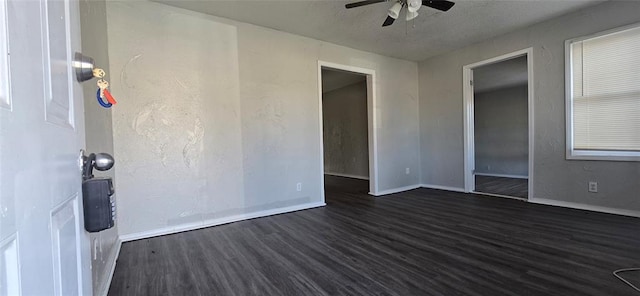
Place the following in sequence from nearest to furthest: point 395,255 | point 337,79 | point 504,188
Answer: point 395,255, point 504,188, point 337,79

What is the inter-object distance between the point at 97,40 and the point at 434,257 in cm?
326

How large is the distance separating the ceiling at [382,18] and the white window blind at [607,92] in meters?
0.58

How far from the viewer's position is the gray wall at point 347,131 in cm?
695

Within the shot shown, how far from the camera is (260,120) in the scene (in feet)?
11.8

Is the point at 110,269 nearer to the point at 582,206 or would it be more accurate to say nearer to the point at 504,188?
the point at 582,206

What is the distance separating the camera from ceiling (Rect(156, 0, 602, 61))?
10.2 feet

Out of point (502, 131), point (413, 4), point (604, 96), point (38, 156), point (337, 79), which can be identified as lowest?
point (38, 156)

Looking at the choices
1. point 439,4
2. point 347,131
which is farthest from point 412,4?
point 347,131

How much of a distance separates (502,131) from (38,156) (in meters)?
8.96

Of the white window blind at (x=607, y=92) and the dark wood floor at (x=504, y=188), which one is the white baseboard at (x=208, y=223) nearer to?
the dark wood floor at (x=504, y=188)

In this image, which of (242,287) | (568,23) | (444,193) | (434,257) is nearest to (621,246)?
(434,257)

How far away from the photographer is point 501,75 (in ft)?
19.7

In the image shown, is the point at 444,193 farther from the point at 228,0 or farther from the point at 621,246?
the point at 228,0

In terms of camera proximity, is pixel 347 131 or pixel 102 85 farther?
pixel 347 131
